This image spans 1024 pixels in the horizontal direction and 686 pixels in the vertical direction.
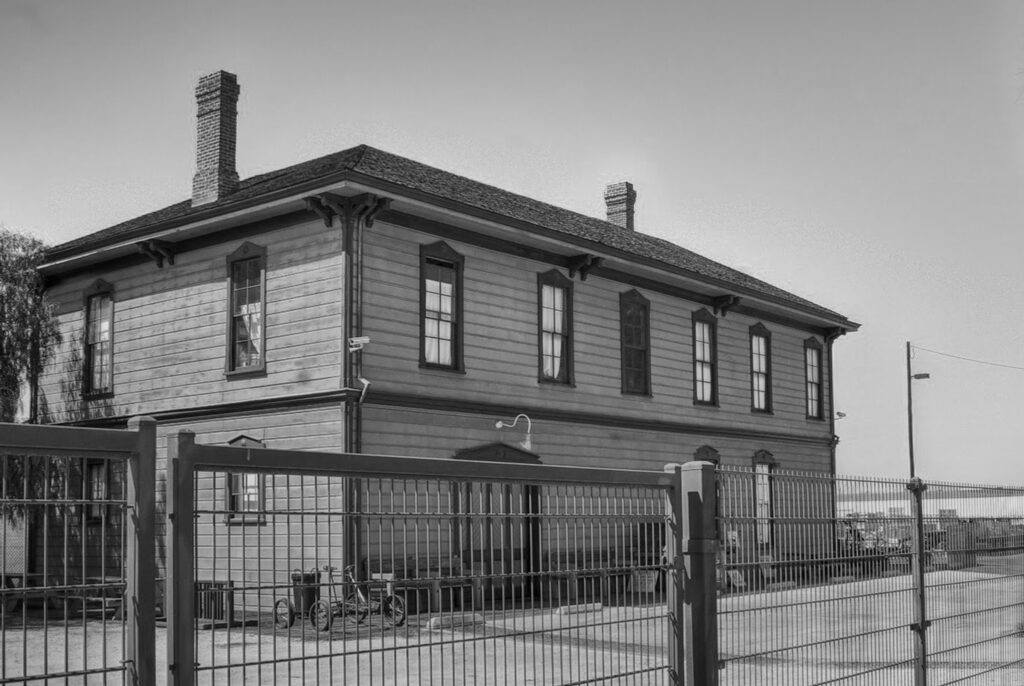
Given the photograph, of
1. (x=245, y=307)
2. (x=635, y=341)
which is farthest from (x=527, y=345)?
(x=245, y=307)

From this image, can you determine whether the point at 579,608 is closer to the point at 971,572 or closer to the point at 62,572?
the point at 62,572

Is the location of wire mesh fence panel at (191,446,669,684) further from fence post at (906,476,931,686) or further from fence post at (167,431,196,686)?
fence post at (906,476,931,686)

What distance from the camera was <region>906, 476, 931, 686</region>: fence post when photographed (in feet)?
27.3

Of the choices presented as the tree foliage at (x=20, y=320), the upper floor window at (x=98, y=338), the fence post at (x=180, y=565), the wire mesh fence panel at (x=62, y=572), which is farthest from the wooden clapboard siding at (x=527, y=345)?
the wire mesh fence panel at (x=62, y=572)

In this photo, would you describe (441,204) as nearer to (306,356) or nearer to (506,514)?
(306,356)

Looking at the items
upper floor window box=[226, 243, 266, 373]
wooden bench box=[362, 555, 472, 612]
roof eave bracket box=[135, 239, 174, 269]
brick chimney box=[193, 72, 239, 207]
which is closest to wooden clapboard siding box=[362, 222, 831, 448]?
upper floor window box=[226, 243, 266, 373]

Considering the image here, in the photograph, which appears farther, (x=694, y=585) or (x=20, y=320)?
(x=20, y=320)

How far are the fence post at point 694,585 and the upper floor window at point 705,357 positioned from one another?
76.3 ft

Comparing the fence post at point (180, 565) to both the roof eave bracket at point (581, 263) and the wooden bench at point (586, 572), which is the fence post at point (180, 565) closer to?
the wooden bench at point (586, 572)

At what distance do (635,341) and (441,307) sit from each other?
267 inches

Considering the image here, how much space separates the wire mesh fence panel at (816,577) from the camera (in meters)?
6.55

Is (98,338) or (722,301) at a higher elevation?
(722,301)

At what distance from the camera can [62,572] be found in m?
3.78

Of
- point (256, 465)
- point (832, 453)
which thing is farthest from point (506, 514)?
point (832, 453)
